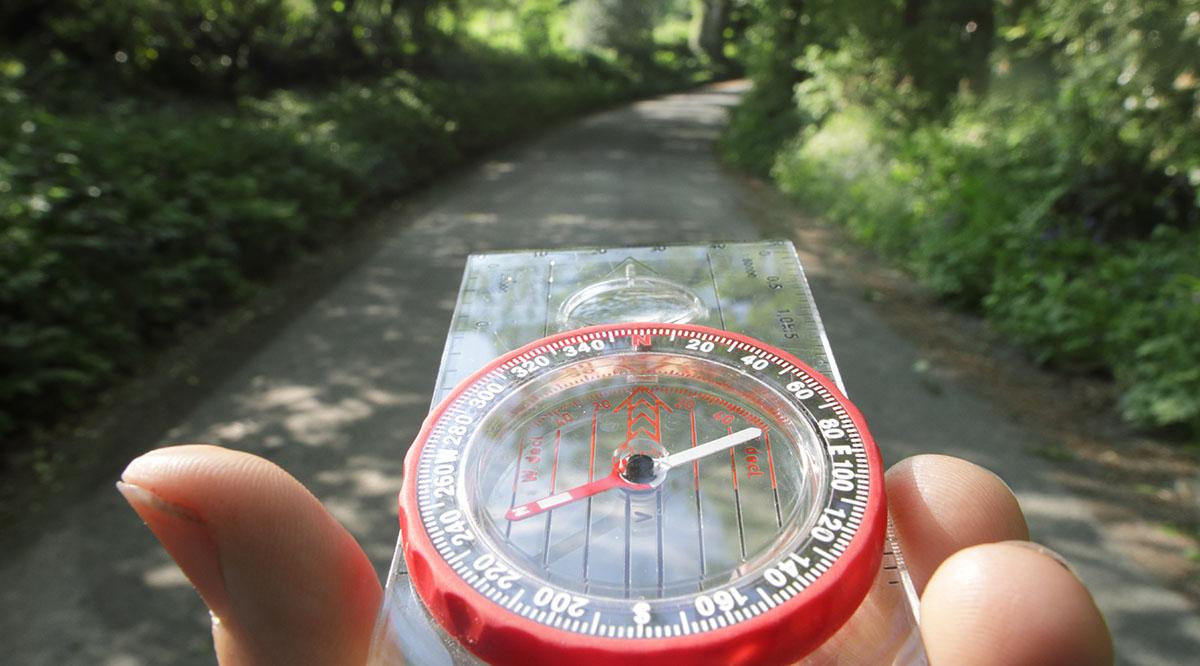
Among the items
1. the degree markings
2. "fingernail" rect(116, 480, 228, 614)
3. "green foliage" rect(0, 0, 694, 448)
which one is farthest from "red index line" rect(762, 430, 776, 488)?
"green foliage" rect(0, 0, 694, 448)

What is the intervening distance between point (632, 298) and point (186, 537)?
3.55 ft

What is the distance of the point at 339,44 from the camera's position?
15.6m

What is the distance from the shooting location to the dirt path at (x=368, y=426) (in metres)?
3.71

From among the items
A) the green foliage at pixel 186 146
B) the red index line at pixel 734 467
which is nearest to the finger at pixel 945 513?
the red index line at pixel 734 467

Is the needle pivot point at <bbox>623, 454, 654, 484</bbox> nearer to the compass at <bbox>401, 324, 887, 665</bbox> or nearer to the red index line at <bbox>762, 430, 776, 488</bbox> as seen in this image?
the compass at <bbox>401, 324, 887, 665</bbox>

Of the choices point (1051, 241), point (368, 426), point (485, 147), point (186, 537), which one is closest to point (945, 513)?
point (186, 537)

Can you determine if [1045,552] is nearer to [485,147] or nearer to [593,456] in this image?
[593,456]

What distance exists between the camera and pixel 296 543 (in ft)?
5.14

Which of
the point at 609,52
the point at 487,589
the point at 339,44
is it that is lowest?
the point at 609,52

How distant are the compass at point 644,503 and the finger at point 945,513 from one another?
164 millimetres

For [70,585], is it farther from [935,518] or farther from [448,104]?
[448,104]

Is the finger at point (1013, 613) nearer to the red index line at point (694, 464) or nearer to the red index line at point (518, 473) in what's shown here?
the red index line at point (694, 464)

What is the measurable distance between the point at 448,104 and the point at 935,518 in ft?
48.8

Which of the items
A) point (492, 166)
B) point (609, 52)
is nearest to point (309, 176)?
point (492, 166)
